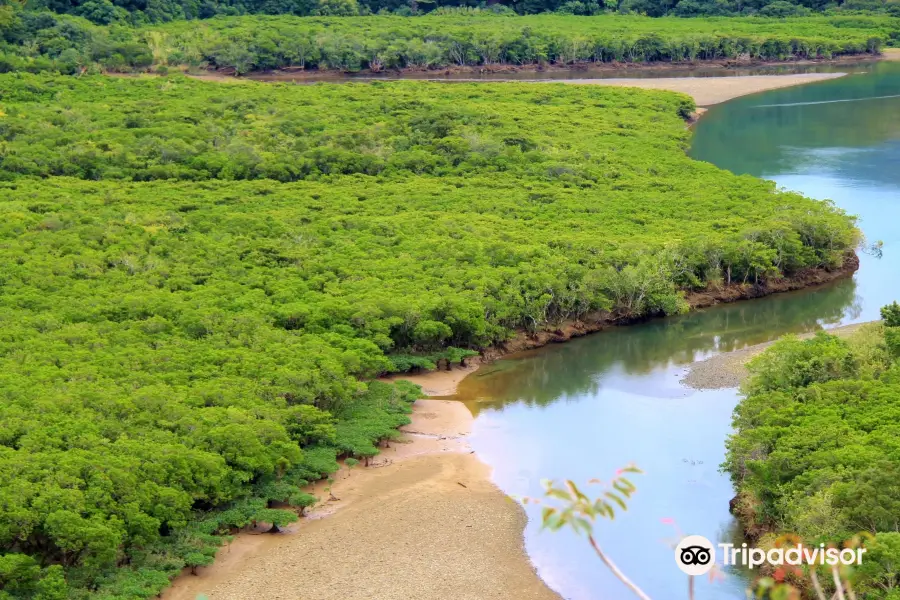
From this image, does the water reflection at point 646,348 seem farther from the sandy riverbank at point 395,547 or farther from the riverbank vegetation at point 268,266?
the sandy riverbank at point 395,547

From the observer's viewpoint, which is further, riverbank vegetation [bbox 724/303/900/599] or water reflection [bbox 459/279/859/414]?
water reflection [bbox 459/279/859/414]

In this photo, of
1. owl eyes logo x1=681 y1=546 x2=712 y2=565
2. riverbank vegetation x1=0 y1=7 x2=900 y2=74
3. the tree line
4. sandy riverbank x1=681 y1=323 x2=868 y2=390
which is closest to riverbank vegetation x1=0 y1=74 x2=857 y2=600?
sandy riverbank x1=681 y1=323 x2=868 y2=390

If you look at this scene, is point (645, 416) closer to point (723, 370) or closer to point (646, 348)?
point (723, 370)

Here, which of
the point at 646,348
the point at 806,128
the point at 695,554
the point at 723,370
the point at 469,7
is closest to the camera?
the point at 695,554

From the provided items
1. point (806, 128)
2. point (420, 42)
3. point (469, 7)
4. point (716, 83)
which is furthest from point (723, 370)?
point (469, 7)

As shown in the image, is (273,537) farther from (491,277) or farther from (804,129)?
(804,129)

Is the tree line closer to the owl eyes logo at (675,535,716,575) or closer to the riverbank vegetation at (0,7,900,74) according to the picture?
the riverbank vegetation at (0,7,900,74)

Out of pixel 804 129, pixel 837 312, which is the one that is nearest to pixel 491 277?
pixel 837 312
